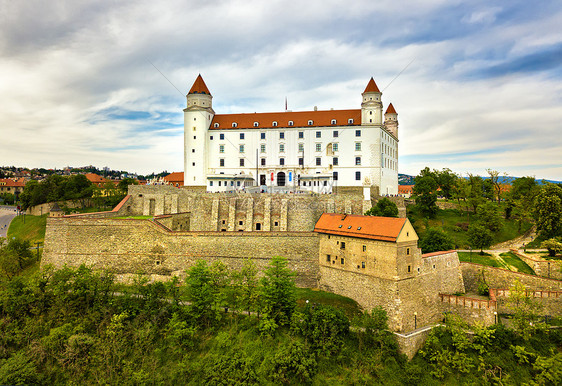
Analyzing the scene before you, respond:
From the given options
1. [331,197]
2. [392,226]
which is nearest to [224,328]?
[392,226]

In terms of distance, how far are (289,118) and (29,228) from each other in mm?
50216

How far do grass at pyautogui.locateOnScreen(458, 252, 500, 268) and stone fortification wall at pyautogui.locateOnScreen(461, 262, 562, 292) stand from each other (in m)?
1.30

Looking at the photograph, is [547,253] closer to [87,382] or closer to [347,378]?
[347,378]

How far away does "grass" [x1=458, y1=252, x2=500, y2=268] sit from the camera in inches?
1344

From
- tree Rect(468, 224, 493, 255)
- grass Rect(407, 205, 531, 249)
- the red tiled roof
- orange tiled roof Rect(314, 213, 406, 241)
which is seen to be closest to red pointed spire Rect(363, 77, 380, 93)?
grass Rect(407, 205, 531, 249)

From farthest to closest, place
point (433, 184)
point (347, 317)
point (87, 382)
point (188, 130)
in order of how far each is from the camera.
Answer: point (188, 130)
point (433, 184)
point (347, 317)
point (87, 382)

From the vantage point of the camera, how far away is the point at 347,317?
94.2 ft

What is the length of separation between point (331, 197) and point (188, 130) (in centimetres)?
2822

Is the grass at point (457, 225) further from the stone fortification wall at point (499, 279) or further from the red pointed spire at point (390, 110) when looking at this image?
the red pointed spire at point (390, 110)

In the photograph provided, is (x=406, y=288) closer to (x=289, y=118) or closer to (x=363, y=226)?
(x=363, y=226)

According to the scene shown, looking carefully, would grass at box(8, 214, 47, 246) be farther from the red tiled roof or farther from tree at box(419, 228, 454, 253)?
the red tiled roof

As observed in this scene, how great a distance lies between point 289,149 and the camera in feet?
181

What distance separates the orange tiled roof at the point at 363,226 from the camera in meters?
28.5

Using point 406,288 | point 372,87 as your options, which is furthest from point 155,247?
point 372,87
